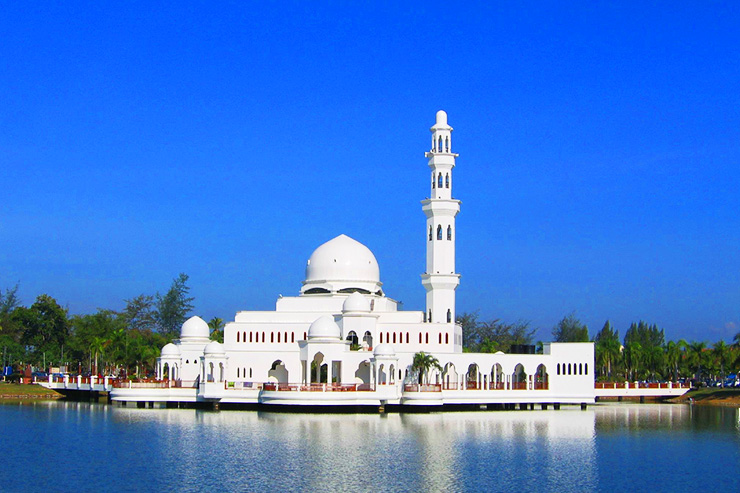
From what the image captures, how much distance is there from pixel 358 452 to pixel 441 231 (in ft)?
110

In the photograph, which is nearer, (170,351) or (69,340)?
(170,351)

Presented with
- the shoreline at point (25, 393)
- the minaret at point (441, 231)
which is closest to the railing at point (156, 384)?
the shoreline at point (25, 393)

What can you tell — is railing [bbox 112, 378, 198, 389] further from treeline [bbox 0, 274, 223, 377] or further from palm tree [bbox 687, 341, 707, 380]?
palm tree [bbox 687, 341, 707, 380]

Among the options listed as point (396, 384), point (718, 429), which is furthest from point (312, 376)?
point (718, 429)

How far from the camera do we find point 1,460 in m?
35.6

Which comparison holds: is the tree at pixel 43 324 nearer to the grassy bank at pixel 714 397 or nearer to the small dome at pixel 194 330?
the small dome at pixel 194 330

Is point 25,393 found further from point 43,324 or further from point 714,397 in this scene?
point 714,397

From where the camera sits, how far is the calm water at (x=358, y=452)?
31859 mm

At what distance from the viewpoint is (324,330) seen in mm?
64500

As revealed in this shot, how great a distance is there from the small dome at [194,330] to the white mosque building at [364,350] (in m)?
0.09

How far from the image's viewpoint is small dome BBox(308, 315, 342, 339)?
211ft

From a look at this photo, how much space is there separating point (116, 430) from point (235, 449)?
31.9 ft

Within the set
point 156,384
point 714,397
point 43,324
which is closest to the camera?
point 156,384

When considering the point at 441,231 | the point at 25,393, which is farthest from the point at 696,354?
the point at 25,393
